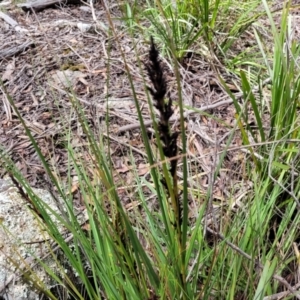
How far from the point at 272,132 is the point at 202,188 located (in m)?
0.28

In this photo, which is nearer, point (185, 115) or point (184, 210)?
point (184, 210)

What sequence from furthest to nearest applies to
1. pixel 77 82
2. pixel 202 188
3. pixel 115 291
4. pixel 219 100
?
pixel 77 82 < pixel 219 100 < pixel 202 188 < pixel 115 291

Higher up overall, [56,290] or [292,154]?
[292,154]

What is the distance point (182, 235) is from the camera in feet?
2.16

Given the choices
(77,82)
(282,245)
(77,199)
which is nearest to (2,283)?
(77,199)

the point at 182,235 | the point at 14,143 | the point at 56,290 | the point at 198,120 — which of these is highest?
the point at 182,235

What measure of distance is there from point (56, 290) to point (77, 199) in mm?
335

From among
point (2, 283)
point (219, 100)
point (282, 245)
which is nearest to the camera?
point (282, 245)

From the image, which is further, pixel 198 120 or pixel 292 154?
pixel 198 120

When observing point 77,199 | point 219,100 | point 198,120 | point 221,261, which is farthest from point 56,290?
point 219,100

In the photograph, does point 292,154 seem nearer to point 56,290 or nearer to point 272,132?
point 272,132

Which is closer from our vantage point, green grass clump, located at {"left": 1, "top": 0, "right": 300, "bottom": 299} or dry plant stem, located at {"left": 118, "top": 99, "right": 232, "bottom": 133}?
green grass clump, located at {"left": 1, "top": 0, "right": 300, "bottom": 299}

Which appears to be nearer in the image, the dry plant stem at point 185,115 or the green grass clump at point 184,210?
the green grass clump at point 184,210

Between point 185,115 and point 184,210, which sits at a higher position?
point 184,210
